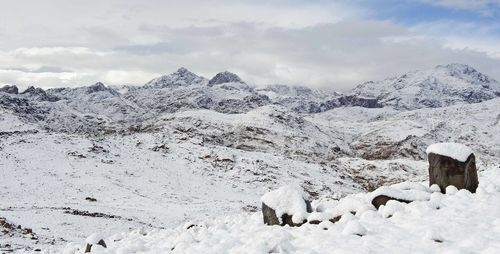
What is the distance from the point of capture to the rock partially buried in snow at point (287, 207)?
567 inches

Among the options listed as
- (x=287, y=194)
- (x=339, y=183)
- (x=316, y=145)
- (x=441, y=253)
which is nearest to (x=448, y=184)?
(x=287, y=194)

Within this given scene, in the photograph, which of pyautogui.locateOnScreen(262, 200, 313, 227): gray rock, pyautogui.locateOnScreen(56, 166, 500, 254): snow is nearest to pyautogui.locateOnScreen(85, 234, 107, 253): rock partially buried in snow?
pyautogui.locateOnScreen(56, 166, 500, 254): snow

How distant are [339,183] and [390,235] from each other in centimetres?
8573

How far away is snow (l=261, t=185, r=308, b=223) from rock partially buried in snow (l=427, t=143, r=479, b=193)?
4.68 meters

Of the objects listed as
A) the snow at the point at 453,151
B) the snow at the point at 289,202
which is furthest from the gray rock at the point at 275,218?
the snow at the point at 453,151

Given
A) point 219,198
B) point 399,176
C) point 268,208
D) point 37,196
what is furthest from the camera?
point 399,176

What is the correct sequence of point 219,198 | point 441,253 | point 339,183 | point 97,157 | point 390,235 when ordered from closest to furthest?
point 441,253 → point 390,235 → point 219,198 → point 97,157 → point 339,183

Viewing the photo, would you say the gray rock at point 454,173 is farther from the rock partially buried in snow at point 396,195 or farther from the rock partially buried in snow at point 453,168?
the rock partially buried in snow at point 396,195

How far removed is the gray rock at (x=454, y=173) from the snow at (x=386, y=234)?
2.47ft

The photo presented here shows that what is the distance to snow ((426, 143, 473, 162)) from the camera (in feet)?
53.8

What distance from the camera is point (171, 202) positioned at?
59656 mm

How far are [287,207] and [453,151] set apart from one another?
6.24m

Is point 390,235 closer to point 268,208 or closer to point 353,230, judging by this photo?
point 353,230

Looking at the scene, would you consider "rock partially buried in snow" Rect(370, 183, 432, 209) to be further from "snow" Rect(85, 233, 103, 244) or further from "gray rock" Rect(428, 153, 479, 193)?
"snow" Rect(85, 233, 103, 244)
